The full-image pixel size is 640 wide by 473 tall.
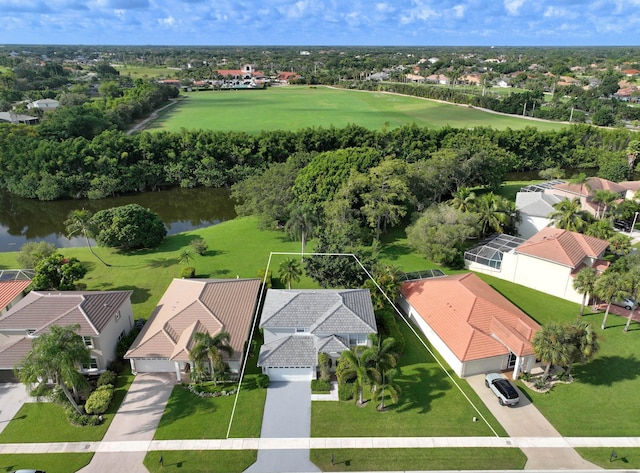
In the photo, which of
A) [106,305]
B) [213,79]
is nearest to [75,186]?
[106,305]

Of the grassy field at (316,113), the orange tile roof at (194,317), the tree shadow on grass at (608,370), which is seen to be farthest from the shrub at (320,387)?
the grassy field at (316,113)

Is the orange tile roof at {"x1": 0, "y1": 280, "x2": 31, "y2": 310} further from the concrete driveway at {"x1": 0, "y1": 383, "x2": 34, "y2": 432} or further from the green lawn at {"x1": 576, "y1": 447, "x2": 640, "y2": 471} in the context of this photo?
the green lawn at {"x1": 576, "y1": 447, "x2": 640, "y2": 471}

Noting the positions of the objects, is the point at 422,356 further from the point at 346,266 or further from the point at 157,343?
the point at 157,343

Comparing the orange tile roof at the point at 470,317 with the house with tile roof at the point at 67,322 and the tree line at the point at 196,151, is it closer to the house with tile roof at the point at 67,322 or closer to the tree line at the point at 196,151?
→ the house with tile roof at the point at 67,322

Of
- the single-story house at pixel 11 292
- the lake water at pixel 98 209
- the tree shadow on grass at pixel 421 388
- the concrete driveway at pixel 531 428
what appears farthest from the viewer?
the lake water at pixel 98 209

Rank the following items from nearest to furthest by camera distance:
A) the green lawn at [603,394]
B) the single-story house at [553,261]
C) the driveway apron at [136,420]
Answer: the driveway apron at [136,420]
the green lawn at [603,394]
the single-story house at [553,261]

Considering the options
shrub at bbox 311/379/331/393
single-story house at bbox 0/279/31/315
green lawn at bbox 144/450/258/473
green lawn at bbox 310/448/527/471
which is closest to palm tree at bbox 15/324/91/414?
green lawn at bbox 144/450/258/473
